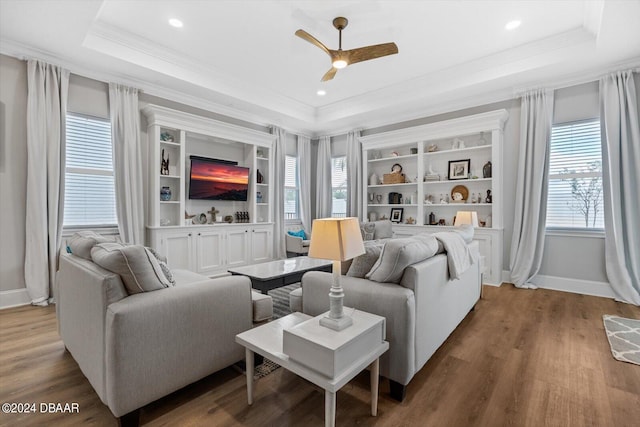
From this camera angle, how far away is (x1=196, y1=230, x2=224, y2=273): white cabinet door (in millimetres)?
4754

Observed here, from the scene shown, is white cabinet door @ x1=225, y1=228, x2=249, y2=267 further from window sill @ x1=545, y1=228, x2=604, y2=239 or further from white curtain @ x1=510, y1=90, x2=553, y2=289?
window sill @ x1=545, y1=228, x2=604, y2=239

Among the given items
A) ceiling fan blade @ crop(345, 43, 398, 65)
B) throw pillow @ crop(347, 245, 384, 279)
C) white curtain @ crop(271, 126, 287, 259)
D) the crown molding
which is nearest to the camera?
throw pillow @ crop(347, 245, 384, 279)

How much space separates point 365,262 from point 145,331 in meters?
1.35

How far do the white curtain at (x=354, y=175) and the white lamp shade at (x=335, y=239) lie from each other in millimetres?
4652

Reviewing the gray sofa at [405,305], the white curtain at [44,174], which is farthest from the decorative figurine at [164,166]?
the gray sofa at [405,305]

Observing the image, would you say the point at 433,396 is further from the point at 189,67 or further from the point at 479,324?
the point at 189,67

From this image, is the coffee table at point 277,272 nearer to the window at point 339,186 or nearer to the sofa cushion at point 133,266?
the sofa cushion at point 133,266

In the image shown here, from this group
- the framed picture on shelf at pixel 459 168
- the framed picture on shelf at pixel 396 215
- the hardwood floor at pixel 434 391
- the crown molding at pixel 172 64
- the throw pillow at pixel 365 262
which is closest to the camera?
the hardwood floor at pixel 434 391

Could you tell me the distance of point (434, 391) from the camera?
189cm

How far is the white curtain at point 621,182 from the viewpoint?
143 inches

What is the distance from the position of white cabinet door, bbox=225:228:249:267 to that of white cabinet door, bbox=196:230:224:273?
13 centimetres

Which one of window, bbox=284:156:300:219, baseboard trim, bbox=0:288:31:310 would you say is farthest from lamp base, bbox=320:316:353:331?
window, bbox=284:156:300:219

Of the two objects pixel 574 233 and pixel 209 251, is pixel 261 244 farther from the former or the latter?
pixel 574 233

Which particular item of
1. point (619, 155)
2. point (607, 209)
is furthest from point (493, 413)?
point (619, 155)
